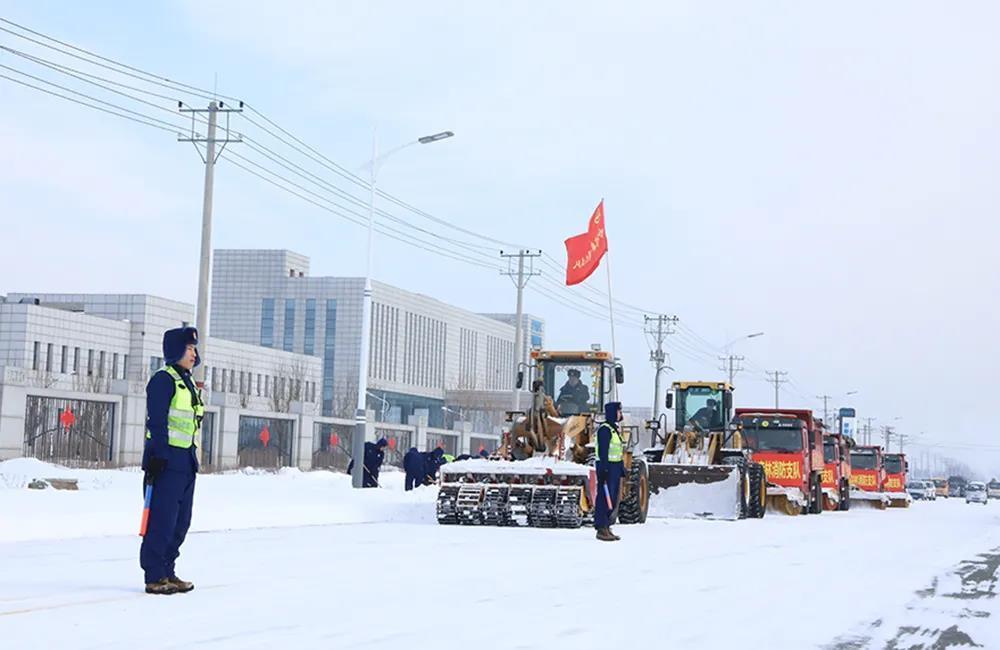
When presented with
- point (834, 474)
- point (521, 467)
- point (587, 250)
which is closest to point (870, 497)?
point (834, 474)

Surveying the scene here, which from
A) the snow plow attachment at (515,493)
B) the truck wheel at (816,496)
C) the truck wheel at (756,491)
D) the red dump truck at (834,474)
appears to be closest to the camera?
the snow plow attachment at (515,493)

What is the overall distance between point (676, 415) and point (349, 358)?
101112 millimetres

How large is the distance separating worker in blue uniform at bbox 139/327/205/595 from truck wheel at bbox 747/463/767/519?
22440mm

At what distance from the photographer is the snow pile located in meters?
17.7

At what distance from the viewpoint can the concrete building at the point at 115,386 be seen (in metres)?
41.7

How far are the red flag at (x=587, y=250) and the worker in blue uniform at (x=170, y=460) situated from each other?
26.3 m

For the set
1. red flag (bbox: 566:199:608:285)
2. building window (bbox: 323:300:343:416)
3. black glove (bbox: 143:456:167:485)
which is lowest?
black glove (bbox: 143:456:167:485)

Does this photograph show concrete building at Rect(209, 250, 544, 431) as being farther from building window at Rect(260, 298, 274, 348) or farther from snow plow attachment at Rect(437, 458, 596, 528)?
snow plow attachment at Rect(437, 458, 596, 528)

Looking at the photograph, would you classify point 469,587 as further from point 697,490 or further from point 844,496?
point 844,496

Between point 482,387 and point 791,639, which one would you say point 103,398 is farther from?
point 482,387

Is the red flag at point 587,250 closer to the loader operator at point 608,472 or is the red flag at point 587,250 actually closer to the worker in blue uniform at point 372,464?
the worker in blue uniform at point 372,464

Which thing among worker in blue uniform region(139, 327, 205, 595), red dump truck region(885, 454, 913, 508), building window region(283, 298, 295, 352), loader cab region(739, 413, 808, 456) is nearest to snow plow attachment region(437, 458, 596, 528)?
worker in blue uniform region(139, 327, 205, 595)

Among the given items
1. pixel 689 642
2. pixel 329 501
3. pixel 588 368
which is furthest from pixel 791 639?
pixel 329 501

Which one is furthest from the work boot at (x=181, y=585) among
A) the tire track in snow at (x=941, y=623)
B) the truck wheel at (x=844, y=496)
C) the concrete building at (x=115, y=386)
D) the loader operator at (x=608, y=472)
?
the truck wheel at (x=844, y=496)
